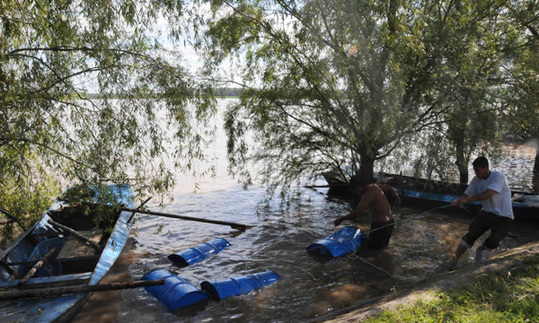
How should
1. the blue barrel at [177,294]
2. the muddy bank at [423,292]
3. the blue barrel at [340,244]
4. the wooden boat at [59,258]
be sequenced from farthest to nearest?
the blue barrel at [340,244] → the blue barrel at [177,294] → the wooden boat at [59,258] → the muddy bank at [423,292]

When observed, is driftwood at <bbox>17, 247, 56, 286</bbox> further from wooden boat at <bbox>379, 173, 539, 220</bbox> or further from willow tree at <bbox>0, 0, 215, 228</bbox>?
wooden boat at <bbox>379, 173, 539, 220</bbox>

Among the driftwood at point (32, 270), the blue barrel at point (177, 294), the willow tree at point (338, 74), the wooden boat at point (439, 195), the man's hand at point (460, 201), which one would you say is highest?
the willow tree at point (338, 74)

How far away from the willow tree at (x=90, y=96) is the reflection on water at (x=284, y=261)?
237 cm

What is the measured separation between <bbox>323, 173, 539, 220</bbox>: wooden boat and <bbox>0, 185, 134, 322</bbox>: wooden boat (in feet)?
27.8

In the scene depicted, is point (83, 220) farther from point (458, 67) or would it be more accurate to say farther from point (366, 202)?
point (458, 67)

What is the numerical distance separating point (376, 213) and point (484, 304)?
4.44 m

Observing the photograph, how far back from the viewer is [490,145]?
445 inches

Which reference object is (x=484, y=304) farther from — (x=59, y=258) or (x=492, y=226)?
(x=59, y=258)

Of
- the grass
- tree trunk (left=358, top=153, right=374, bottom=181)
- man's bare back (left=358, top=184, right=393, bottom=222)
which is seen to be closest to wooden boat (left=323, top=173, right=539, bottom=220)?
tree trunk (left=358, top=153, right=374, bottom=181)

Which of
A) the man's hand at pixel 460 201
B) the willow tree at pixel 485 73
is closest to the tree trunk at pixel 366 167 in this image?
the willow tree at pixel 485 73

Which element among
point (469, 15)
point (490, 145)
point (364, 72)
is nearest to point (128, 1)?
point (364, 72)

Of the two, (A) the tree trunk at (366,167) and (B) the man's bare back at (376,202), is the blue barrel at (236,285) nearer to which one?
(B) the man's bare back at (376,202)

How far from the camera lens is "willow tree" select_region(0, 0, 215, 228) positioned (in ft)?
19.9

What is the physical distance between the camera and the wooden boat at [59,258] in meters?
5.85
